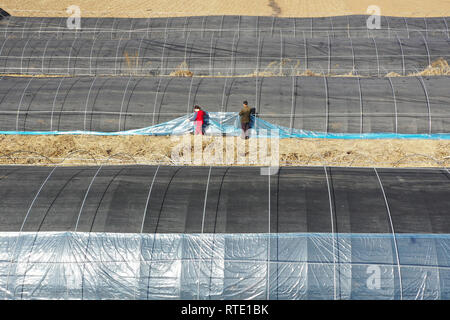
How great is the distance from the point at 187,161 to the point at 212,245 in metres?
6.38

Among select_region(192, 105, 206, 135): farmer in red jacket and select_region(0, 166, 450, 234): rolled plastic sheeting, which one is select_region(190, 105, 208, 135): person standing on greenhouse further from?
select_region(0, 166, 450, 234): rolled plastic sheeting

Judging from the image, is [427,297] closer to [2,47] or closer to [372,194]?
[372,194]

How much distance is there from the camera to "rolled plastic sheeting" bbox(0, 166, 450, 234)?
333 inches

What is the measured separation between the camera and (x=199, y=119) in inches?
595

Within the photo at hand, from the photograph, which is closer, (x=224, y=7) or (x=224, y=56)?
(x=224, y=56)

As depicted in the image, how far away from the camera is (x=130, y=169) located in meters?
10.4

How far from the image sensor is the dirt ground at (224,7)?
35219 millimetres

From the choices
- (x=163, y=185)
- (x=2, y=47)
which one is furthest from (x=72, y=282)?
(x=2, y=47)

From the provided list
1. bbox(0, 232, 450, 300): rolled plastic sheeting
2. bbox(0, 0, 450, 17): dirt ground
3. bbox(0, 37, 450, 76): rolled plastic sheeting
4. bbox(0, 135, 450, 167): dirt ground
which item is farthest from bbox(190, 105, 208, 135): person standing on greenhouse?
bbox(0, 0, 450, 17): dirt ground

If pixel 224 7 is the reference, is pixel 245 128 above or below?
below

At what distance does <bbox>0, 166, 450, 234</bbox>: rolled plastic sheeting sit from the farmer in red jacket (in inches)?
210

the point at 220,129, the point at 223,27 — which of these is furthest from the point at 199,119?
the point at 223,27

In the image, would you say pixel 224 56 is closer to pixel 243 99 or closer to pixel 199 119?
pixel 243 99

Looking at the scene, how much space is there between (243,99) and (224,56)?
5.37 meters
